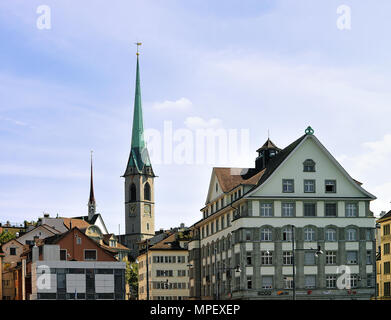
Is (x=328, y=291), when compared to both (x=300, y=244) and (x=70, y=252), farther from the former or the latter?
(x=70, y=252)

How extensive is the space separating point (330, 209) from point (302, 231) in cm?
526

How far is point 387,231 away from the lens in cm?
13762

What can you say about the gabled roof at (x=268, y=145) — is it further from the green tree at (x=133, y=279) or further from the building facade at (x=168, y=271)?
the green tree at (x=133, y=279)

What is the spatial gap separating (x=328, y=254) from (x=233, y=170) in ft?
83.1

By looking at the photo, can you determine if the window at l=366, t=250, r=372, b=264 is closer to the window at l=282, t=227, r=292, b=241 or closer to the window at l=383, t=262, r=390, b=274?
the window at l=282, t=227, r=292, b=241

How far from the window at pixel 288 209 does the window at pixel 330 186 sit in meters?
5.70

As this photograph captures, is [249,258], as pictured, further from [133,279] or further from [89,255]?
[133,279]

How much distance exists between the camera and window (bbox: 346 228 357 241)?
105750mm

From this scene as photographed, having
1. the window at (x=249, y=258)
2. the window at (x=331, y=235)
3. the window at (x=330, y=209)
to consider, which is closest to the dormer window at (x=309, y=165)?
the window at (x=330, y=209)

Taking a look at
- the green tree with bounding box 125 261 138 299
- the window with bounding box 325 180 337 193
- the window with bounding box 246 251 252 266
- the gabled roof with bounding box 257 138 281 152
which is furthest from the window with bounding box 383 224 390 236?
the green tree with bounding box 125 261 138 299

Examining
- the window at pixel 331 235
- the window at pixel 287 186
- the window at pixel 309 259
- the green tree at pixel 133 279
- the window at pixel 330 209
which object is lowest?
the green tree at pixel 133 279

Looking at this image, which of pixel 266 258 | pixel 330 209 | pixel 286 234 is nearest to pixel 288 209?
pixel 286 234

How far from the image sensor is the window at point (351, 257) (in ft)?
345
